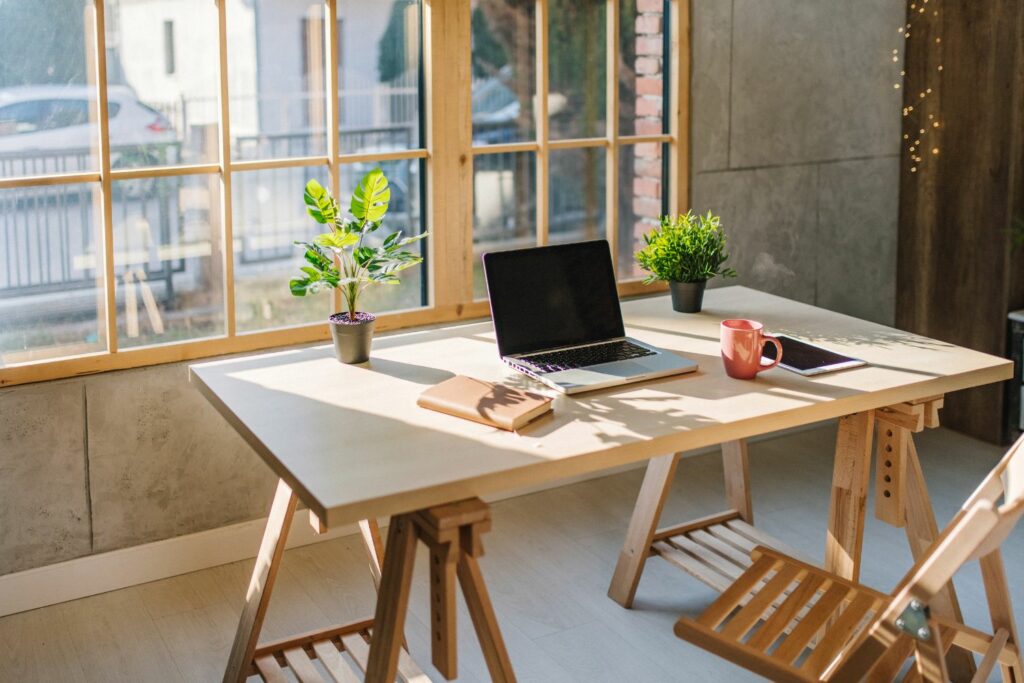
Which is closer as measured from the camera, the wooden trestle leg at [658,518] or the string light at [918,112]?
the wooden trestle leg at [658,518]

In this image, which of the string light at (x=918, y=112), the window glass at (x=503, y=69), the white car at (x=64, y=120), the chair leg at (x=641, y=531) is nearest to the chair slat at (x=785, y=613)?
the chair leg at (x=641, y=531)

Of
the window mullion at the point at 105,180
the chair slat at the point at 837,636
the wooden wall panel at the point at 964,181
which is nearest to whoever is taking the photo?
the chair slat at the point at 837,636

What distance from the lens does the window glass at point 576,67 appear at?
4.57 meters

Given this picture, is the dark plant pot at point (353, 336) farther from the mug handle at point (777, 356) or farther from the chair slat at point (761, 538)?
the chair slat at point (761, 538)

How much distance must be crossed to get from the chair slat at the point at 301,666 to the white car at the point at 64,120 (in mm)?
1737

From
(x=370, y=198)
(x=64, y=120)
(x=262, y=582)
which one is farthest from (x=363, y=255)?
(x=64, y=120)

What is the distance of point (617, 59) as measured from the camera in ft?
15.5

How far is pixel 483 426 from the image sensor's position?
110 inches

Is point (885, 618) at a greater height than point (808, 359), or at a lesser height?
lesser

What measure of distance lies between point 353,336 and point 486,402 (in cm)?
57

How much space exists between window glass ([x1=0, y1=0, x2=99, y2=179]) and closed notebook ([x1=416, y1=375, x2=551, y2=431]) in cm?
161

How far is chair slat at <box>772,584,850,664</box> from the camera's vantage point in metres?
2.81

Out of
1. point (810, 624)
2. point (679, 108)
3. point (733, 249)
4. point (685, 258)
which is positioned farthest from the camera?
point (733, 249)

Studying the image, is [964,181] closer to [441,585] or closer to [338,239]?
[338,239]
